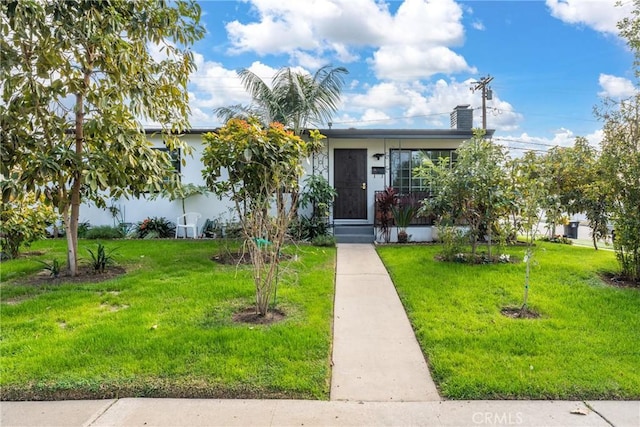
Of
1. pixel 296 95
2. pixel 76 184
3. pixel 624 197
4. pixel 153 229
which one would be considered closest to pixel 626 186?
pixel 624 197

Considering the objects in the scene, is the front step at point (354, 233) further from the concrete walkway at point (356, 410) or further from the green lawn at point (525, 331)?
the concrete walkway at point (356, 410)

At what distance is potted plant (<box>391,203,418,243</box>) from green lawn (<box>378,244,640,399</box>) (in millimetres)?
3044

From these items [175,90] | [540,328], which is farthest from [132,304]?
[540,328]

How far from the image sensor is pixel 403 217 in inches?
383

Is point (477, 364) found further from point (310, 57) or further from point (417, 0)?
point (310, 57)

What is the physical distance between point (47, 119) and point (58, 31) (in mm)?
1219

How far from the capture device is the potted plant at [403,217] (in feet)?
31.9

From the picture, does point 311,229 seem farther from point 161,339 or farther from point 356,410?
point 356,410

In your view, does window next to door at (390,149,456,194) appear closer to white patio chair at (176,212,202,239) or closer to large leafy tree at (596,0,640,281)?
large leafy tree at (596,0,640,281)

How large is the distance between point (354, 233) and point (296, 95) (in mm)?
4088

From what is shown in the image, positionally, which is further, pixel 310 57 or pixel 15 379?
pixel 310 57

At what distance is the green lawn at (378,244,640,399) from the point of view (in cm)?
299

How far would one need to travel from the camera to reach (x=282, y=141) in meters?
6.00

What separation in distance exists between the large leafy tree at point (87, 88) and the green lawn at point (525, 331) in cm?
455
